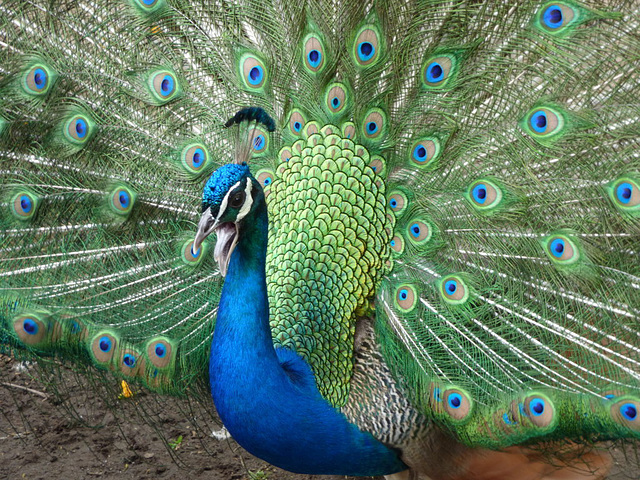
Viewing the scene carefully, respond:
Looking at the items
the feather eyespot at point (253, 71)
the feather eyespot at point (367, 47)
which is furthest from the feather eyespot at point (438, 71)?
the feather eyespot at point (253, 71)

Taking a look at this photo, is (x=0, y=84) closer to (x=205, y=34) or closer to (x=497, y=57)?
(x=205, y=34)

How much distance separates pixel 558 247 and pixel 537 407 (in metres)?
0.43

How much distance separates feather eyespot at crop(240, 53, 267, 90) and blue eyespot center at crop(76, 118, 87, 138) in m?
0.51

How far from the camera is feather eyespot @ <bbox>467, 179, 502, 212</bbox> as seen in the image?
1949 mm

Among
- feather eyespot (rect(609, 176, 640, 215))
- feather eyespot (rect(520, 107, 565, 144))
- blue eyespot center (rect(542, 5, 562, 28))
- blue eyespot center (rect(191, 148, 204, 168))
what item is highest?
blue eyespot center (rect(542, 5, 562, 28))

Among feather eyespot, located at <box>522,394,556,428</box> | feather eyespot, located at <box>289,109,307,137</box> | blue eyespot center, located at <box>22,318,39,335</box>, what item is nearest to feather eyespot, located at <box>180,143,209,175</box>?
feather eyespot, located at <box>289,109,307,137</box>

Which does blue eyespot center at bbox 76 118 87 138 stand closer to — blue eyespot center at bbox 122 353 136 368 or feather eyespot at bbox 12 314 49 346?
feather eyespot at bbox 12 314 49 346

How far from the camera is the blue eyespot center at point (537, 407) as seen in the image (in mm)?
1786

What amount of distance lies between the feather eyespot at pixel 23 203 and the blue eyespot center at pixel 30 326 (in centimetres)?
35

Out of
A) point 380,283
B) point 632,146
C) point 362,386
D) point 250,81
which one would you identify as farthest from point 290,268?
point 632,146

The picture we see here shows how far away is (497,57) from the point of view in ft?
6.31

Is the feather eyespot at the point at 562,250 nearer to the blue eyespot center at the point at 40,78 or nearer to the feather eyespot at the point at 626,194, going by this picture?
the feather eyespot at the point at 626,194

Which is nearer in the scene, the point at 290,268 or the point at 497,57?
the point at 497,57

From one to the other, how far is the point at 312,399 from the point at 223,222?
614mm
